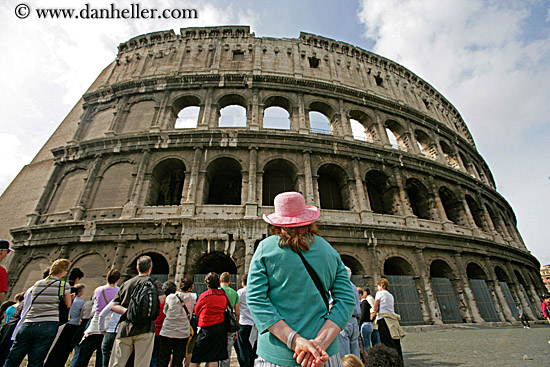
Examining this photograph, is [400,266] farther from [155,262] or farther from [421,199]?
[155,262]

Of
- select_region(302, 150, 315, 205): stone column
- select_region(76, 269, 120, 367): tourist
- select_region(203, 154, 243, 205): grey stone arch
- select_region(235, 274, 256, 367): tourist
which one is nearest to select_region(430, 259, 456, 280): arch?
select_region(302, 150, 315, 205): stone column

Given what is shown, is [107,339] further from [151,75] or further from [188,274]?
[151,75]

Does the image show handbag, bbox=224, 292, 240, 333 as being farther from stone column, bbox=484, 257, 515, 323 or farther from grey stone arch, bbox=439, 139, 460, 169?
grey stone arch, bbox=439, 139, 460, 169

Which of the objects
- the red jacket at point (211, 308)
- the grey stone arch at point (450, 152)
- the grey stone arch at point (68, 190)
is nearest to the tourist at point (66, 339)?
the red jacket at point (211, 308)

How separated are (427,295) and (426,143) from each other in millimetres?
10417

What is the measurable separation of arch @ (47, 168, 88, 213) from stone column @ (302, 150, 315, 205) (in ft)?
34.5

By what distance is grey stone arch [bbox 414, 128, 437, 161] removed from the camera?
16094 mm

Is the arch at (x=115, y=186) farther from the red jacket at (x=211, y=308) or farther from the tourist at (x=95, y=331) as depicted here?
the red jacket at (x=211, y=308)

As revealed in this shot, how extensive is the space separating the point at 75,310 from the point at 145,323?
216 cm

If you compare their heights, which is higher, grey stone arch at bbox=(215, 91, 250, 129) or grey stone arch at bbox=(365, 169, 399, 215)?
grey stone arch at bbox=(215, 91, 250, 129)

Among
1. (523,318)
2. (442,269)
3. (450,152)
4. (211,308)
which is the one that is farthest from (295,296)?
(450,152)

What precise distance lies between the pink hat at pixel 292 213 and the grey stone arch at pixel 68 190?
13.3 metres

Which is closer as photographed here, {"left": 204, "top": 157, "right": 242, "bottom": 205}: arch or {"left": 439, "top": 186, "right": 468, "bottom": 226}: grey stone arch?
{"left": 204, "top": 157, "right": 242, "bottom": 205}: arch

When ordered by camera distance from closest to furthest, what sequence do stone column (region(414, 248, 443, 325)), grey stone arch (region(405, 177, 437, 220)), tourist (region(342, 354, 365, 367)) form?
tourist (region(342, 354, 365, 367)) < stone column (region(414, 248, 443, 325)) < grey stone arch (region(405, 177, 437, 220))
